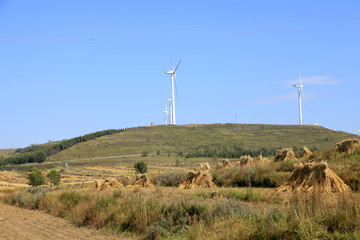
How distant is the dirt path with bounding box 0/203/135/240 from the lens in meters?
13.4

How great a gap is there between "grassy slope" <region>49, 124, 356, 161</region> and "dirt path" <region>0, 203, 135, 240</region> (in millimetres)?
83692

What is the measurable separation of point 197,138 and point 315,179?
4028 inches

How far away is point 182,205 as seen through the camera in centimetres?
1339

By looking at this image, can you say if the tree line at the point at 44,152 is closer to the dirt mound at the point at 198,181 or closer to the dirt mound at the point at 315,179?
the dirt mound at the point at 198,181

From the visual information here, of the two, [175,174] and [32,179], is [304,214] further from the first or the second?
[32,179]

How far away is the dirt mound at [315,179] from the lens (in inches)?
662

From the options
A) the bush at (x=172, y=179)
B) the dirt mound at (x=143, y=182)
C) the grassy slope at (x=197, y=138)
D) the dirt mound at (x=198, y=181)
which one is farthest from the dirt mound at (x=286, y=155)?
the grassy slope at (x=197, y=138)

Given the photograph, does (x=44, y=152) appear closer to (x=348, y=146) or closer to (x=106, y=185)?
(x=106, y=185)

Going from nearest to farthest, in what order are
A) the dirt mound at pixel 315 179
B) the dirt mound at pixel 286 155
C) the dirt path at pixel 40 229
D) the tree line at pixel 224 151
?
the dirt path at pixel 40 229 < the dirt mound at pixel 315 179 < the dirt mound at pixel 286 155 < the tree line at pixel 224 151

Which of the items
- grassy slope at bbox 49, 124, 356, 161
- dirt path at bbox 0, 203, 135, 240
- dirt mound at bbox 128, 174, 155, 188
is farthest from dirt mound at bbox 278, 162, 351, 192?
grassy slope at bbox 49, 124, 356, 161

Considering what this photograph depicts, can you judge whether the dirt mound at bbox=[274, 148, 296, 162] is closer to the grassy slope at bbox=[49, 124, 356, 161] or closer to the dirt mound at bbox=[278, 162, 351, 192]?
the dirt mound at bbox=[278, 162, 351, 192]

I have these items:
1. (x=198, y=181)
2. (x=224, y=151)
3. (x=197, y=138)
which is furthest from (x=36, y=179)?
(x=197, y=138)

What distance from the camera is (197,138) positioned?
11912cm

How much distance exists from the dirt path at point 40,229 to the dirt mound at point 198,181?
9168 mm
